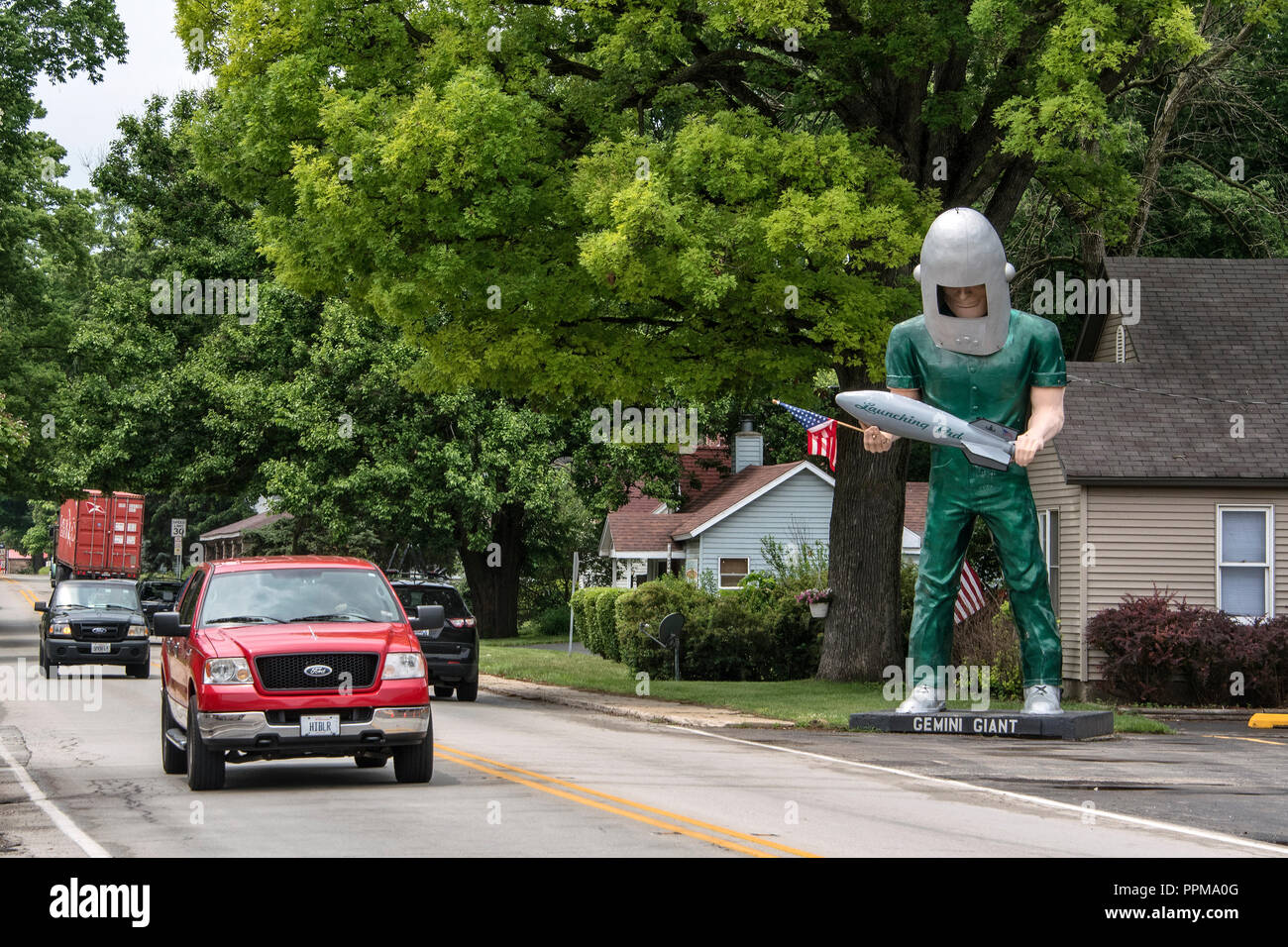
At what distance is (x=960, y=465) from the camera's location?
8539 mm

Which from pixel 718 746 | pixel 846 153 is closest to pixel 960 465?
pixel 718 746

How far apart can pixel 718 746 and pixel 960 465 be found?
441 inches

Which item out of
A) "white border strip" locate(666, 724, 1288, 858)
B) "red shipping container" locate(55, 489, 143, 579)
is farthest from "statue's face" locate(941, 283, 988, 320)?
"red shipping container" locate(55, 489, 143, 579)

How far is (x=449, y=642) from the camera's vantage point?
25.8m

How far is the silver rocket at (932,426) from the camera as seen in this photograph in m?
7.64

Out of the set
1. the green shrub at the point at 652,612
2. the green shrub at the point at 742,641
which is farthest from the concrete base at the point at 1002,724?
the green shrub at the point at 652,612

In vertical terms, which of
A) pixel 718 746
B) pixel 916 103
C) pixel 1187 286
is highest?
pixel 916 103

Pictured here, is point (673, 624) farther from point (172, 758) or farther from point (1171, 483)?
point (172, 758)

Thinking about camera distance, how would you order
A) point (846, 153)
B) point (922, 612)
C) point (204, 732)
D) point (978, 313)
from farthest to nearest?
point (846, 153)
point (204, 732)
point (922, 612)
point (978, 313)

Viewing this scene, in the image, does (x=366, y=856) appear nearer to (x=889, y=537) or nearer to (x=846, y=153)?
(x=846, y=153)

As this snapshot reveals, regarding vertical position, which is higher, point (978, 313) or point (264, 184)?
point (264, 184)

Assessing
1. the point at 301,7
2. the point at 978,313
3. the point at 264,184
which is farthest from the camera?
the point at 264,184

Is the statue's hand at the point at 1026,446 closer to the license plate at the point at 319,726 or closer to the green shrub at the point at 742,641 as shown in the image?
the license plate at the point at 319,726

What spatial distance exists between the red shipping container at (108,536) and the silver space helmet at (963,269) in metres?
51.8
